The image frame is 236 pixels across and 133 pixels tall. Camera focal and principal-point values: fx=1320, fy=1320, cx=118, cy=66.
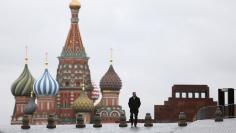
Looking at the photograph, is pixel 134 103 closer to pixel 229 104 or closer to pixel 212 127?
pixel 212 127

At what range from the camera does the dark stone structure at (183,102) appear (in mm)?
154625

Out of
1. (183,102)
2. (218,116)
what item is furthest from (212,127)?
(183,102)

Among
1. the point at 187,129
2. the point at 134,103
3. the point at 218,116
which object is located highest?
the point at 134,103

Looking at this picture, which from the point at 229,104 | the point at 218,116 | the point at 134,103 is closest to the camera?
the point at 134,103

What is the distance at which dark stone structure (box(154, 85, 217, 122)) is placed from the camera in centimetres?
15462

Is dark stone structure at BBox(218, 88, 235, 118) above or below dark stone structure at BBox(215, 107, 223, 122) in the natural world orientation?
above

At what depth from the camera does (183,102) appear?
158 m

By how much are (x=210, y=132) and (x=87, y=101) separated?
14101 cm

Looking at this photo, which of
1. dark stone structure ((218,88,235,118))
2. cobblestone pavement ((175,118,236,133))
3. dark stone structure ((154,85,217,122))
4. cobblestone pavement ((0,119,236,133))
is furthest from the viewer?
dark stone structure ((154,85,217,122))

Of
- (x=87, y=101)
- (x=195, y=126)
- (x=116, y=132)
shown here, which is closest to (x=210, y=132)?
(x=195, y=126)

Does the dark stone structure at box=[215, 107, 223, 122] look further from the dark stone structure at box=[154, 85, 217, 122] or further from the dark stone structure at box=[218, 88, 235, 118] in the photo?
the dark stone structure at box=[154, 85, 217, 122]

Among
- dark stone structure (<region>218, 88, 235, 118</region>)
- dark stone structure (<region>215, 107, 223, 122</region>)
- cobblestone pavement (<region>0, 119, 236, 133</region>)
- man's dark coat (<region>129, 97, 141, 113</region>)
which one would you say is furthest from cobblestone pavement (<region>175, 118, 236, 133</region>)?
man's dark coat (<region>129, 97, 141, 113</region>)

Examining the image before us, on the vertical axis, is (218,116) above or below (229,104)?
below

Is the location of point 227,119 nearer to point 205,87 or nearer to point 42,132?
point 42,132
